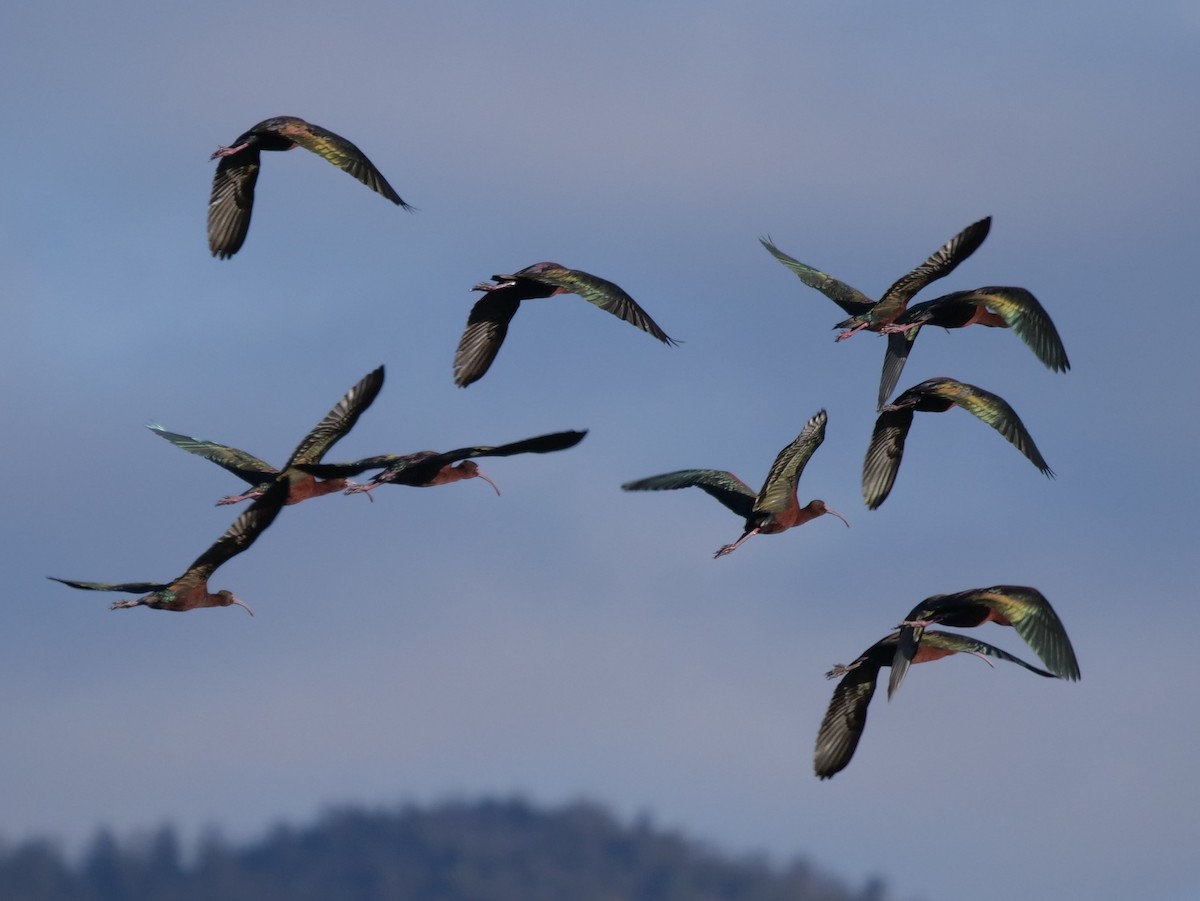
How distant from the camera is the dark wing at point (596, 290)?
120ft

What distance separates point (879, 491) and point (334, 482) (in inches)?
331

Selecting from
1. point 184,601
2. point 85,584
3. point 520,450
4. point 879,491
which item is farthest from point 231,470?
point 879,491

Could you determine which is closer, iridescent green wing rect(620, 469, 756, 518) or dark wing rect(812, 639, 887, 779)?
dark wing rect(812, 639, 887, 779)

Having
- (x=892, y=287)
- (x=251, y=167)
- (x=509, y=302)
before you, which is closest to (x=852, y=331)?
(x=892, y=287)

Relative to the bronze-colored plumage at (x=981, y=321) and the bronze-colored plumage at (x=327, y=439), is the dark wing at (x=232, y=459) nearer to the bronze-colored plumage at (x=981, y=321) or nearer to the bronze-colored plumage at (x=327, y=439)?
the bronze-colored plumage at (x=327, y=439)

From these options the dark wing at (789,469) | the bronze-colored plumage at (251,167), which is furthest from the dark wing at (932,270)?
the bronze-colored plumage at (251,167)

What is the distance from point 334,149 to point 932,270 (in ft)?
30.7

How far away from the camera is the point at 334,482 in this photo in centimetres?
3678

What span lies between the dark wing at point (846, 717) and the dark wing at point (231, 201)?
40.0 feet

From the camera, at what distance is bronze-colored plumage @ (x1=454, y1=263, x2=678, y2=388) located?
37.2m

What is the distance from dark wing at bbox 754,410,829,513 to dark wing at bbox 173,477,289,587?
7364 mm

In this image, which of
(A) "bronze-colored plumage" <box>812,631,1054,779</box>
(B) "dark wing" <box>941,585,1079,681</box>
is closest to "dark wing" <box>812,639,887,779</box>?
(A) "bronze-colored plumage" <box>812,631,1054,779</box>

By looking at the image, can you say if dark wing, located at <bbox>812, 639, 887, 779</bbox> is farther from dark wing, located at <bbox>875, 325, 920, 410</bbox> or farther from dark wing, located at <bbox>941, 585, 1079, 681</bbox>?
dark wing, located at <bbox>875, 325, 920, 410</bbox>

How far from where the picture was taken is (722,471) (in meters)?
38.5
